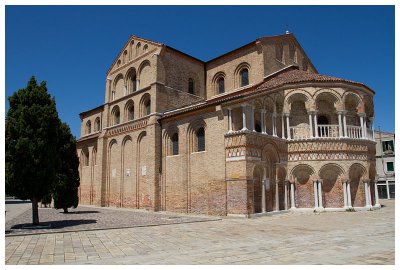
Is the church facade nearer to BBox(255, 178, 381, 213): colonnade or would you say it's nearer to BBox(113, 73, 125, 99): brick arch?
BBox(255, 178, 381, 213): colonnade

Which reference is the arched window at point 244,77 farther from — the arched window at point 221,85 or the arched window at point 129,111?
the arched window at point 129,111

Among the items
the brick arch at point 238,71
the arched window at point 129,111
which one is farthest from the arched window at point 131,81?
the brick arch at point 238,71

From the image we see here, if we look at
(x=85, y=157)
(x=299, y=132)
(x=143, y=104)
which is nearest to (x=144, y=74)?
(x=143, y=104)

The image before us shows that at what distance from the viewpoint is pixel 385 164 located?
123 ft

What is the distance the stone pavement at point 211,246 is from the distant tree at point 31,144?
2.81 metres

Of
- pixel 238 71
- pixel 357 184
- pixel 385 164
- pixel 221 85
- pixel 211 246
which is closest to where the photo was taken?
pixel 211 246

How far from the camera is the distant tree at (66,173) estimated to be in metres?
17.0

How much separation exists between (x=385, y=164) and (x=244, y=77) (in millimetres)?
22849

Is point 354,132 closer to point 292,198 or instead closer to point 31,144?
point 292,198

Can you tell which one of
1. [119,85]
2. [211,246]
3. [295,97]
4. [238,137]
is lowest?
[211,246]

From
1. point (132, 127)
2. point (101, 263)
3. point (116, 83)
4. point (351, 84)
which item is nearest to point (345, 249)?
point (101, 263)

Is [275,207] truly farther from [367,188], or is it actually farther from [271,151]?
[367,188]

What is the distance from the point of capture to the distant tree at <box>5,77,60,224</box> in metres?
12.7

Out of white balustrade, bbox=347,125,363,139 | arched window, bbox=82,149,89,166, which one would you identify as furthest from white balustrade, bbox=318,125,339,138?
arched window, bbox=82,149,89,166
